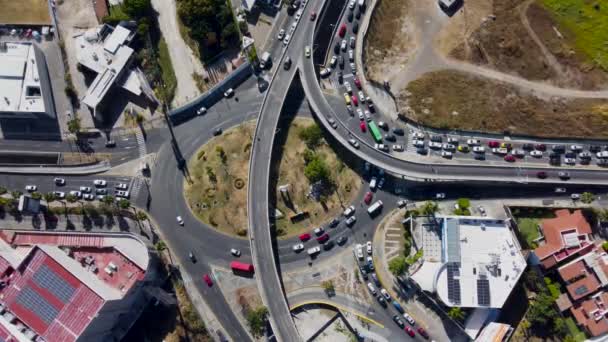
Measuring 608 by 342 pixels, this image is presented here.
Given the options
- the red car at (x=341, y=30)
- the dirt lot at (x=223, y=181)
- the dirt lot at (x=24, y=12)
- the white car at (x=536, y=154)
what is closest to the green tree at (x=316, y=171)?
the dirt lot at (x=223, y=181)

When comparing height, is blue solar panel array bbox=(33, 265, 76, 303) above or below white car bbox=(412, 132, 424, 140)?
below

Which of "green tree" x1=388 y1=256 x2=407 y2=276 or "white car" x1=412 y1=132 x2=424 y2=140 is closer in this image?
"green tree" x1=388 y1=256 x2=407 y2=276

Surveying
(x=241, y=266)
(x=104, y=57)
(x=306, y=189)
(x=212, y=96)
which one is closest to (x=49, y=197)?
(x=104, y=57)

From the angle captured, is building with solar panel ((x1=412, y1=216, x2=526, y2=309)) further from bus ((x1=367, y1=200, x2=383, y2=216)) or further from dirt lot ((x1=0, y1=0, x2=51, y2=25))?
dirt lot ((x1=0, y1=0, x2=51, y2=25))

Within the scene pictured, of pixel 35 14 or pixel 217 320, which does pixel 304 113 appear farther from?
pixel 35 14

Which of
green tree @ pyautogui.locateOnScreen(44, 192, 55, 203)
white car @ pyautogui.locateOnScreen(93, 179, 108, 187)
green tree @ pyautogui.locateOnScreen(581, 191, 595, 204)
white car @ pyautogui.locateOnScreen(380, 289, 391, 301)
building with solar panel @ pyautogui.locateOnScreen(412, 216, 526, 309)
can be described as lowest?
white car @ pyautogui.locateOnScreen(380, 289, 391, 301)

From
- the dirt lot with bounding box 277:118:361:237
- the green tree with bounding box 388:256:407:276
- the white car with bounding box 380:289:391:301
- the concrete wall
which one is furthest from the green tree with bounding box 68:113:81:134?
the white car with bounding box 380:289:391:301

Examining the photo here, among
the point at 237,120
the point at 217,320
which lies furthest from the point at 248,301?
the point at 237,120

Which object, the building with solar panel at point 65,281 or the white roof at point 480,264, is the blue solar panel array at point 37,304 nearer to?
the building with solar panel at point 65,281
